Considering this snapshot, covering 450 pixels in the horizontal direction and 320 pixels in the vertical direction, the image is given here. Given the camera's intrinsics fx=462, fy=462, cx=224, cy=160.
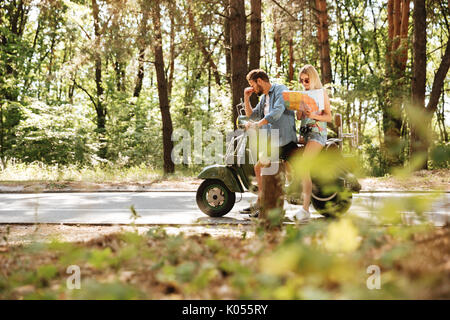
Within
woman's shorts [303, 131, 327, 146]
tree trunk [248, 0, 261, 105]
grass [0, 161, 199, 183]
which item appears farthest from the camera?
grass [0, 161, 199, 183]

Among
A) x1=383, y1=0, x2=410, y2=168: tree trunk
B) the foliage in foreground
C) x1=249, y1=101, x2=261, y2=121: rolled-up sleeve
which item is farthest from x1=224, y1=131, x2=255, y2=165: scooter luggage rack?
x1=383, y1=0, x2=410, y2=168: tree trunk

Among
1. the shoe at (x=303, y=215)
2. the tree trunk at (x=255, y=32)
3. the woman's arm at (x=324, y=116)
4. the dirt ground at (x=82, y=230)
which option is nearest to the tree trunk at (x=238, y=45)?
the tree trunk at (x=255, y=32)

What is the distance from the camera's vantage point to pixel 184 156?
28125 mm

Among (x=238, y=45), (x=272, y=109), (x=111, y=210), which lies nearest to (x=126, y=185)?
(x=111, y=210)

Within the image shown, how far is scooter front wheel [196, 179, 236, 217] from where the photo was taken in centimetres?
757

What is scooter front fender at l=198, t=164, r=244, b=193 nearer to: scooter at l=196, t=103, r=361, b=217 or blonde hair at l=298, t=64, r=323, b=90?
scooter at l=196, t=103, r=361, b=217

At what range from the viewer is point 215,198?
7.62m

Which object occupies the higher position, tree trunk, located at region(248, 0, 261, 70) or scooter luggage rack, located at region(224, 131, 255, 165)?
tree trunk, located at region(248, 0, 261, 70)

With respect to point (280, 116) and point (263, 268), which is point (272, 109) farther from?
point (263, 268)

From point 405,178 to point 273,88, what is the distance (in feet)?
12.0

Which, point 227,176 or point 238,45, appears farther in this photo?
point 238,45

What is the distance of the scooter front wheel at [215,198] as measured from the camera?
7.57m

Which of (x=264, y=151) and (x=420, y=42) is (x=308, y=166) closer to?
(x=264, y=151)
